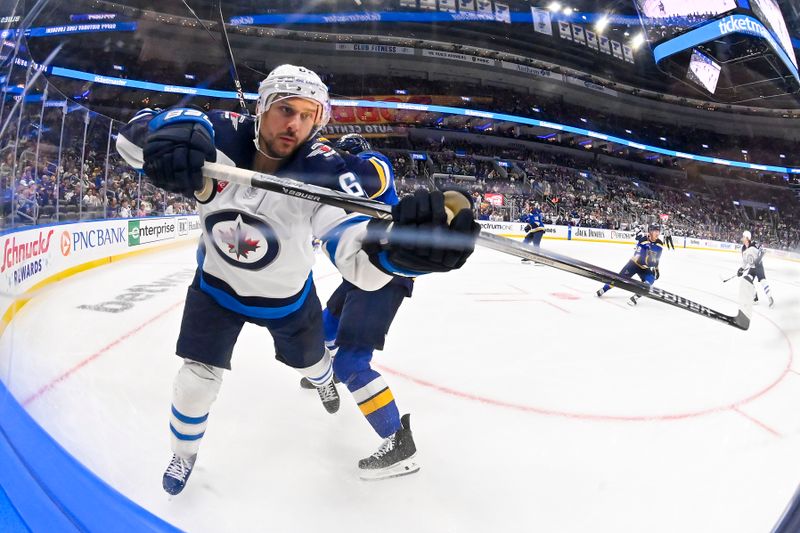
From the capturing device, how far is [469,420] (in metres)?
1.32

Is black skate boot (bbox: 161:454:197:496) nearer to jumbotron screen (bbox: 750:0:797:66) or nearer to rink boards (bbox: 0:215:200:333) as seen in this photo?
rink boards (bbox: 0:215:200:333)

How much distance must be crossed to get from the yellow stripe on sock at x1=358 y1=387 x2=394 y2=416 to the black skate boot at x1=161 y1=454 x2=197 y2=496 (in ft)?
1.44

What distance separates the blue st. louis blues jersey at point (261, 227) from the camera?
2.68 ft

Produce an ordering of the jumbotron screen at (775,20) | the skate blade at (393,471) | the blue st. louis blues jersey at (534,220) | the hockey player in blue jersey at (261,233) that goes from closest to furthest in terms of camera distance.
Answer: the jumbotron screen at (775,20) → the hockey player in blue jersey at (261,233) → the skate blade at (393,471) → the blue st. louis blues jersey at (534,220)

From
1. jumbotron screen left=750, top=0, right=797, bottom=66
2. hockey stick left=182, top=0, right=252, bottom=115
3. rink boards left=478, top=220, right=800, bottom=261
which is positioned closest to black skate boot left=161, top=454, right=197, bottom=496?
rink boards left=478, top=220, right=800, bottom=261

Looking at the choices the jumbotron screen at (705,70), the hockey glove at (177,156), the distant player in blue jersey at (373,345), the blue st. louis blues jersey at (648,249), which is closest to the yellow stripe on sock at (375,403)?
the distant player in blue jersey at (373,345)

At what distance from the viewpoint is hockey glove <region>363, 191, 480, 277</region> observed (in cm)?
57

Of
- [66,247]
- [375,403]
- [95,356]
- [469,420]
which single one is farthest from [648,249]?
[66,247]

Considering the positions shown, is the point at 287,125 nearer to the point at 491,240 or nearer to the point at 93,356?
the point at 491,240

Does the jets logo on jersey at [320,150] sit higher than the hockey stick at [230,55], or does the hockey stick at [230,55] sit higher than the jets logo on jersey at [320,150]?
the hockey stick at [230,55]

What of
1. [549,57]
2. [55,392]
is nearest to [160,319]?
[55,392]

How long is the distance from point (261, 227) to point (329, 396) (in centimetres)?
62

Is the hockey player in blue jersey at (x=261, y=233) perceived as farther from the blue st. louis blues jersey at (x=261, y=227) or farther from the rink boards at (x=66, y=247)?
the rink boards at (x=66, y=247)

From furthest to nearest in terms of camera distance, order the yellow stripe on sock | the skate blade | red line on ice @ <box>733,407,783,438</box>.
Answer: the yellow stripe on sock < the skate blade < red line on ice @ <box>733,407,783,438</box>
